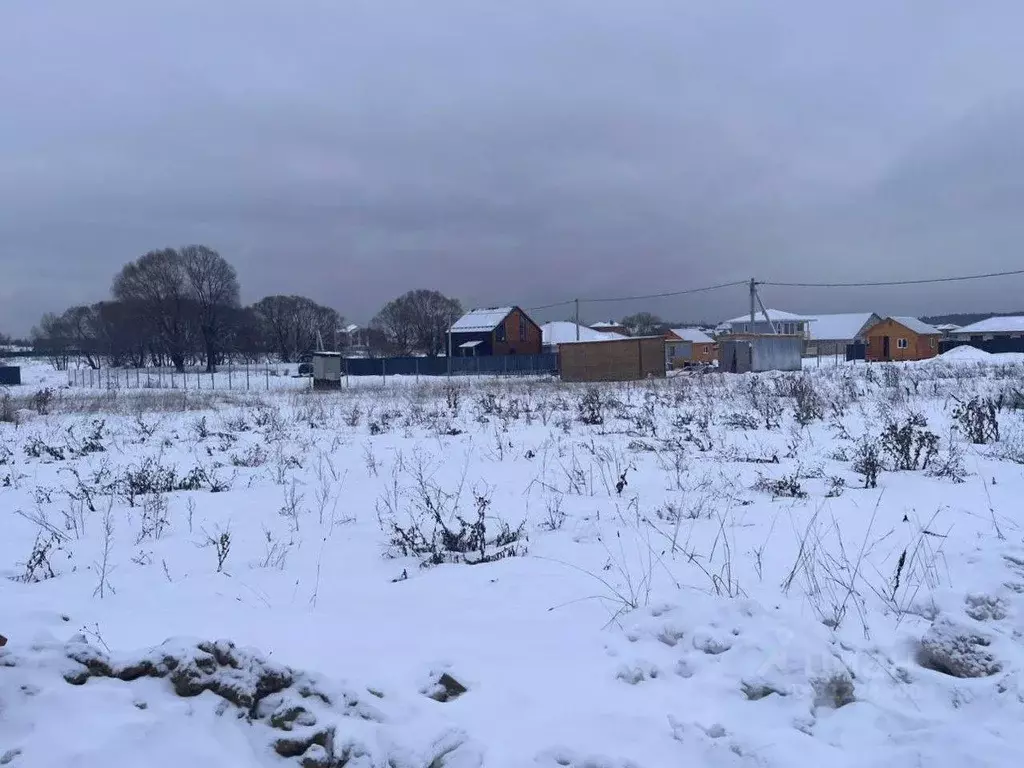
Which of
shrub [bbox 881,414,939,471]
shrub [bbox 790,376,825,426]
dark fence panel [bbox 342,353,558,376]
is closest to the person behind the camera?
shrub [bbox 881,414,939,471]

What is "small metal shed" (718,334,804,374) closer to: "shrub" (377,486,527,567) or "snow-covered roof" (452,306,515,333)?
"snow-covered roof" (452,306,515,333)

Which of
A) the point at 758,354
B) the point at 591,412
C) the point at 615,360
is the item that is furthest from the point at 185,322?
the point at 591,412

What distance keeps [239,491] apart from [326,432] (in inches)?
215

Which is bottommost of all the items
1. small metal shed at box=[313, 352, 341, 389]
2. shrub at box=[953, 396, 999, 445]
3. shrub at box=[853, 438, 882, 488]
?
shrub at box=[853, 438, 882, 488]

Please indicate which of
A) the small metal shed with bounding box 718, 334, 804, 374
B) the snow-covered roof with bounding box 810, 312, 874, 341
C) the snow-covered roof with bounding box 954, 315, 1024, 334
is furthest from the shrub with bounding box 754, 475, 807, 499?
the snow-covered roof with bounding box 954, 315, 1024, 334

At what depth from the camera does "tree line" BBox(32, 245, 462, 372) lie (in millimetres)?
61594

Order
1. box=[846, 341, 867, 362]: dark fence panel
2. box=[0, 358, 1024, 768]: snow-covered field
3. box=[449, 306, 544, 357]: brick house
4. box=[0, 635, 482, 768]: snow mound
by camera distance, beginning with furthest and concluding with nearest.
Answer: box=[449, 306, 544, 357]: brick house, box=[846, 341, 867, 362]: dark fence panel, box=[0, 358, 1024, 768]: snow-covered field, box=[0, 635, 482, 768]: snow mound

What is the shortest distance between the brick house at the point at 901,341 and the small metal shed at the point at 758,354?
71.7 ft

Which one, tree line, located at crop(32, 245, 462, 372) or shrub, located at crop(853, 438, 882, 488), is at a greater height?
tree line, located at crop(32, 245, 462, 372)

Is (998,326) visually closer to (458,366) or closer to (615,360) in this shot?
(458,366)

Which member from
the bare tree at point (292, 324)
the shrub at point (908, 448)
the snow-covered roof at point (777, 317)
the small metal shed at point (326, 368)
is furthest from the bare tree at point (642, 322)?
the shrub at point (908, 448)

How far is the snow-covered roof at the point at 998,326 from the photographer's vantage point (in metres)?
79.6

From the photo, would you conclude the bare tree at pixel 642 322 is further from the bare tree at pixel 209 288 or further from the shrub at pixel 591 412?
the shrub at pixel 591 412

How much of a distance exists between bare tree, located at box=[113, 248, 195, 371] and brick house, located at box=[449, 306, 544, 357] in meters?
24.4
